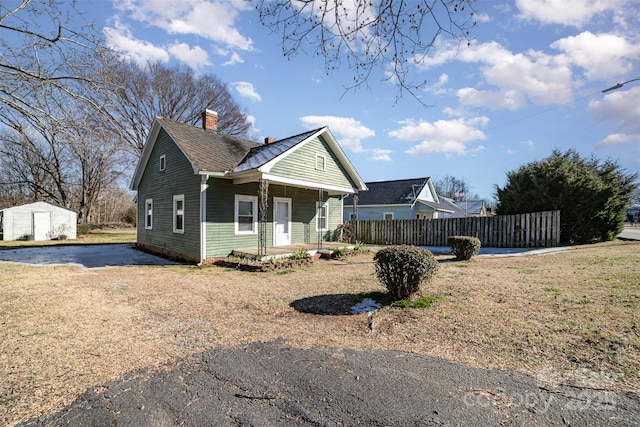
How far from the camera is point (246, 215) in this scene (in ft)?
42.1

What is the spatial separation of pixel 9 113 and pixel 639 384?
9.84 meters

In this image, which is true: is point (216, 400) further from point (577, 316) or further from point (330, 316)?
point (577, 316)

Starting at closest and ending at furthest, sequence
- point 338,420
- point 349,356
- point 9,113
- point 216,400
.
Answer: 1. point 338,420
2. point 216,400
3. point 349,356
4. point 9,113

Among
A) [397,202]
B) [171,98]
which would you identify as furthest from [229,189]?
[171,98]

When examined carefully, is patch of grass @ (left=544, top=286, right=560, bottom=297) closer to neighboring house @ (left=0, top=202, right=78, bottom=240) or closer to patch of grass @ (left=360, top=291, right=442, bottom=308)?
patch of grass @ (left=360, top=291, right=442, bottom=308)

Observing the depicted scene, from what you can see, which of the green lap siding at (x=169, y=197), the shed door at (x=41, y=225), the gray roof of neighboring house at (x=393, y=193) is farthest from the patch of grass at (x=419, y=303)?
the shed door at (x=41, y=225)

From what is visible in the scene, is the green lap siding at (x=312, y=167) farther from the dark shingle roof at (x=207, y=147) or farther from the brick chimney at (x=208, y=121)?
the brick chimney at (x=208, y=121)

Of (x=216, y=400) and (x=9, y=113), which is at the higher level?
(x=9, y=113)

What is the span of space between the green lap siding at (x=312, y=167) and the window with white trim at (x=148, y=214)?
772 cm

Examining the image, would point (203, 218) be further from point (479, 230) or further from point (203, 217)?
point (479, 230)

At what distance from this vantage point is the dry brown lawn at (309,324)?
10.8 ft

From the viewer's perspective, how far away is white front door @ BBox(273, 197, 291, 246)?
13.7 metres

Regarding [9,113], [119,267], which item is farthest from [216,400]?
[119,267]

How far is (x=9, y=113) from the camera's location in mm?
5727
